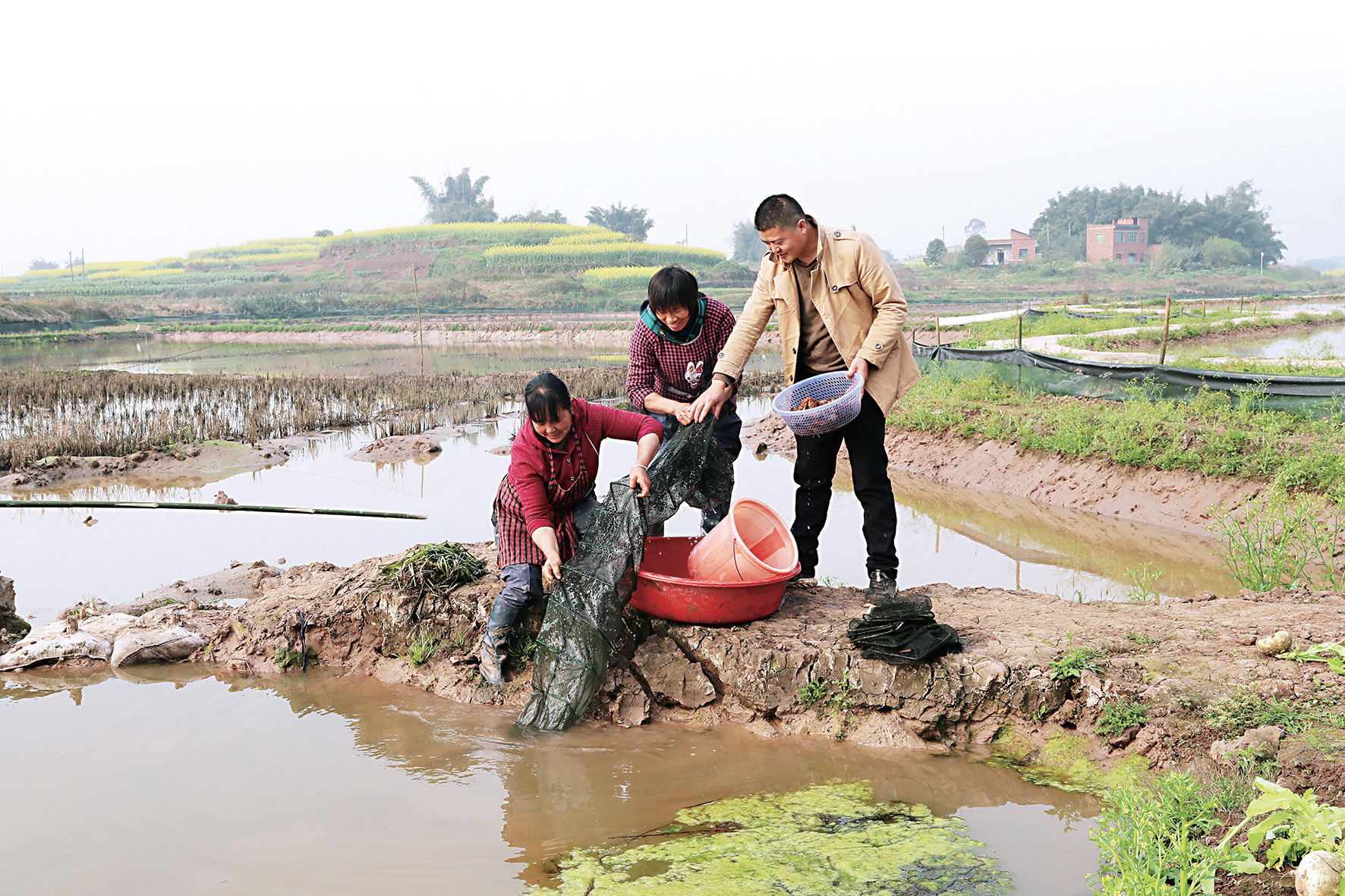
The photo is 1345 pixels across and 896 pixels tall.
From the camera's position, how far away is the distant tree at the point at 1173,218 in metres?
68.8

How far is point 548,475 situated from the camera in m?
3.70

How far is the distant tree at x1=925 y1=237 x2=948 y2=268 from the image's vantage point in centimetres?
7006

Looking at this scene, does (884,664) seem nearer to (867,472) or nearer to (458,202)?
(867,472)

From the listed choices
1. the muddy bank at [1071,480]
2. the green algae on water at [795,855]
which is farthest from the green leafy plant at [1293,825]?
the muddy bank at [1071,480]

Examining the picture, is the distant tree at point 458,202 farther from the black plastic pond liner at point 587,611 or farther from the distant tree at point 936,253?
the black plastic pond liner at point 587,611

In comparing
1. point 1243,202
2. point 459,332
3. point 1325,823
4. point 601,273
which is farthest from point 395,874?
point 1243,202

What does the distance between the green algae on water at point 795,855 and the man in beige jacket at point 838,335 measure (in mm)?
1158

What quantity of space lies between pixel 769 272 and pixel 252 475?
8097mm

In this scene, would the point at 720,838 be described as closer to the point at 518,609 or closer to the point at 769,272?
the point at 518,609

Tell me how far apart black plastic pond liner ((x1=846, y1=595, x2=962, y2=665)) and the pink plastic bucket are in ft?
1.40

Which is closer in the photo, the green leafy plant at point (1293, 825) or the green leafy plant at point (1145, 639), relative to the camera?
the green leafy plant at point (1293, 825)

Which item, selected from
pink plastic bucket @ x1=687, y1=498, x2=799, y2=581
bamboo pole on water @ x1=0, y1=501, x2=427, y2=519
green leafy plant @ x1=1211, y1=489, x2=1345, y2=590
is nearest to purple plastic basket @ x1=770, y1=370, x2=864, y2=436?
pink plastic bucket @ x1=687, y1=498, x2=799, y2=581

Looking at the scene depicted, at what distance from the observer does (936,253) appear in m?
70.1

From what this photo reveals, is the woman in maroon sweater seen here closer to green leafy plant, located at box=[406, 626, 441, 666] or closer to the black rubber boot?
the black rubber boot
